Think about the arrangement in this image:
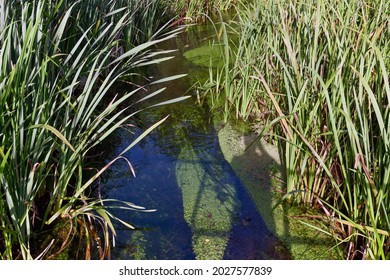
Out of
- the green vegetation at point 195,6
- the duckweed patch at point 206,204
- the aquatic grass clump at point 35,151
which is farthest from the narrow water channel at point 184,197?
the green vegetation at point 195,6

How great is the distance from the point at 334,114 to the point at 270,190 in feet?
1.95

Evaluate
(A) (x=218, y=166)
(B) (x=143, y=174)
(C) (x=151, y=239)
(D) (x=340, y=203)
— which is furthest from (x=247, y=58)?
(C) (x=151, y=239)

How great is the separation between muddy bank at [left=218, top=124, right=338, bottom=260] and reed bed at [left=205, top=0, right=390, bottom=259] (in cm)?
7

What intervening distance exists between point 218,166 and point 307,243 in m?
0.73

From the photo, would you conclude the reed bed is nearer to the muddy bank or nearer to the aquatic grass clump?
the muddy bank

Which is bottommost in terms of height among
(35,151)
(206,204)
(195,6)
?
(206,204)

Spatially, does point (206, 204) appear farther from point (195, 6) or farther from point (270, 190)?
point (195, 6)

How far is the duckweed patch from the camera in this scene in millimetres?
1798

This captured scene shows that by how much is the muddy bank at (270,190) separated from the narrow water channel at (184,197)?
0.13ft

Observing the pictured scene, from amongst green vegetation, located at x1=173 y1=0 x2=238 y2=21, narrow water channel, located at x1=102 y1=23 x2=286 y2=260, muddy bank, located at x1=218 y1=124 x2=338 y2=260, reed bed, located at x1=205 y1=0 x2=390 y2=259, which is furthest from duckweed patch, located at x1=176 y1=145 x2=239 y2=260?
green vegetation, located at x1=173 y1=0 x2=238 y2=21

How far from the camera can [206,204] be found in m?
2.04

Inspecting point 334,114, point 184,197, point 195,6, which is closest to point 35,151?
point 184,197

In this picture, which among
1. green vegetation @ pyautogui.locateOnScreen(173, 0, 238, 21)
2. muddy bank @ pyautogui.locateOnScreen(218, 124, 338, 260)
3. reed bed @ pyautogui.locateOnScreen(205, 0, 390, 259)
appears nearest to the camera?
reed bed @ pyautogui.locateOnScreen(205, 0, 390, 259)

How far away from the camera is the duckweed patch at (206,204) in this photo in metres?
1.80
